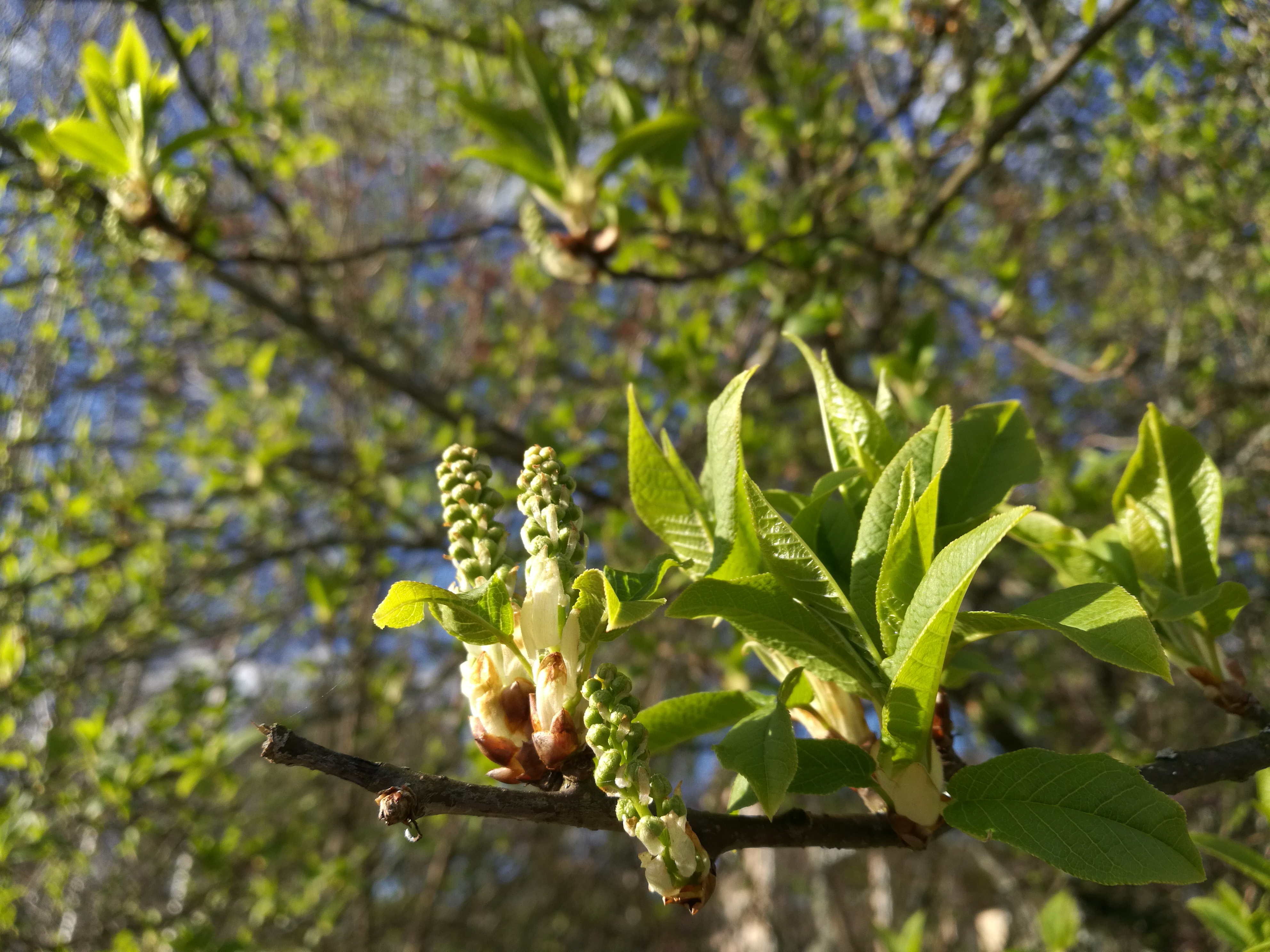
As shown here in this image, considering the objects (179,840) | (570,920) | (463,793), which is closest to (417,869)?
(570,920)

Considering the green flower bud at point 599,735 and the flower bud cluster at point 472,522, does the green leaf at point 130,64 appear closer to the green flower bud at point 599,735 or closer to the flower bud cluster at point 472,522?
the flower bud cluster at point 472,522

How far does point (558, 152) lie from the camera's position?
2.20 metres

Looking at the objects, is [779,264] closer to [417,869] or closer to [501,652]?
[501,652]

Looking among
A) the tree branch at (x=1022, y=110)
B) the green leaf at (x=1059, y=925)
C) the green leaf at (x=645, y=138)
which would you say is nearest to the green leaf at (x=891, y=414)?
the tree branch at (x=1022, y=110)

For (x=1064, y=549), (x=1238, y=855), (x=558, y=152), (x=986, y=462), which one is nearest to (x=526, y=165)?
(x=558, y=152)

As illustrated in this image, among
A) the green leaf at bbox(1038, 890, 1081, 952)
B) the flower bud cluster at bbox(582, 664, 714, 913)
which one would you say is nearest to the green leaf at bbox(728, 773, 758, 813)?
the flower bud cluster at bbox(582, 664, 714, 913)

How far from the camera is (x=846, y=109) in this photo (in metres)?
3.29

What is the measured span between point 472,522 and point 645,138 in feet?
5.10

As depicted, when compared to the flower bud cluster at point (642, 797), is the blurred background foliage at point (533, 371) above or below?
above

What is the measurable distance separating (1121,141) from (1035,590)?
1.69 m

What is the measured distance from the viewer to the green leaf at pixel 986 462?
3.32ft

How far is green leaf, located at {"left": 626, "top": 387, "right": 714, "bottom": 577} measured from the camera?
900mm

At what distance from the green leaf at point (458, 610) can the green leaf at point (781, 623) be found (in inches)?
6.4

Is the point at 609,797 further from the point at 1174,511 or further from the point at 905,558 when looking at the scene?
the point at 1174,511
